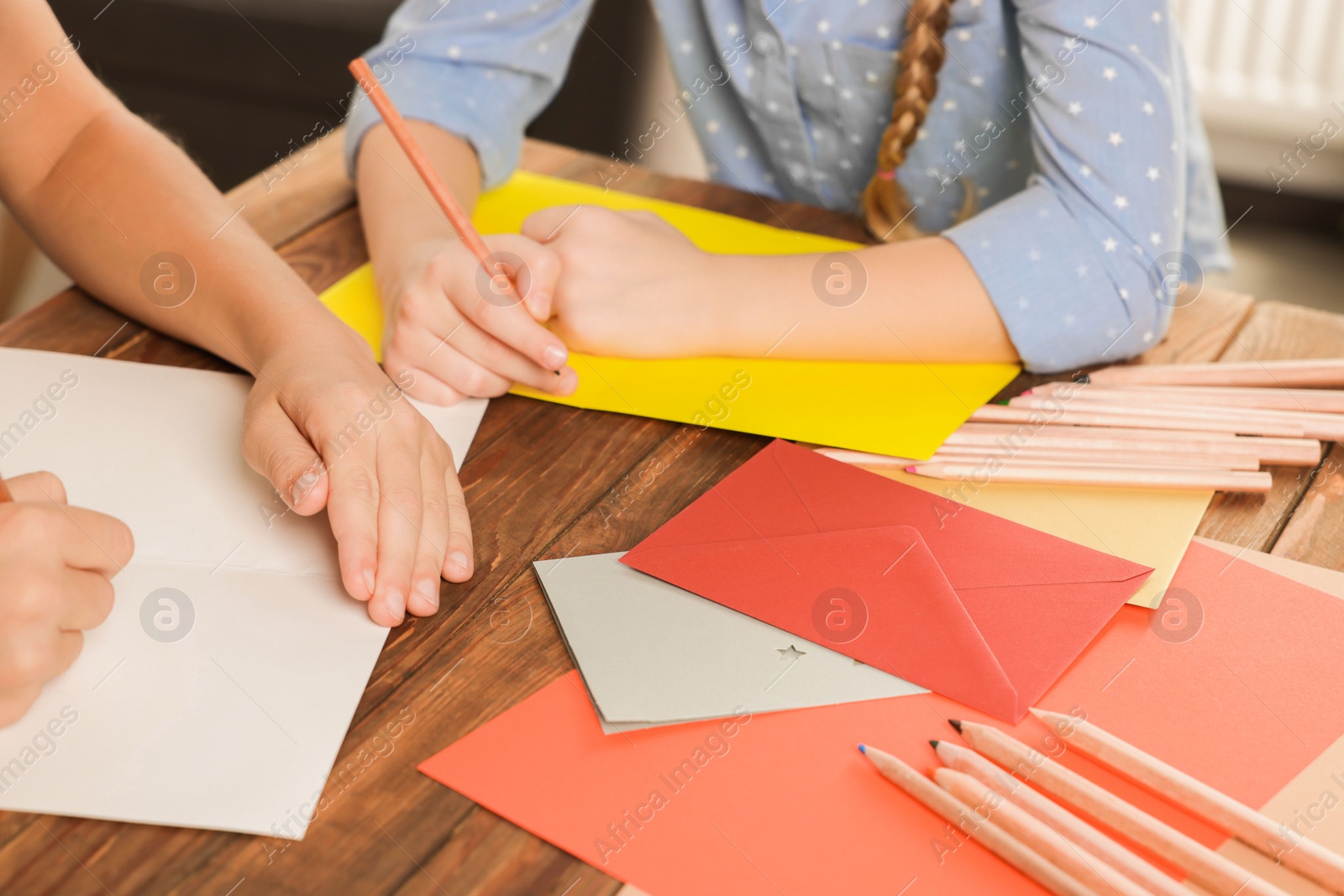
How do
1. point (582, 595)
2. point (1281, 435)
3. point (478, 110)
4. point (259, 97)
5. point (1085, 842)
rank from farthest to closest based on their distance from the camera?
point (259, 97)
point (478, 110)
point (1281, 435)
point (582, 595)
point (1085, 842)

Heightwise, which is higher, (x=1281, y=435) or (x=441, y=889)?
(x=441, y=889)

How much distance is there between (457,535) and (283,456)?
0.11m

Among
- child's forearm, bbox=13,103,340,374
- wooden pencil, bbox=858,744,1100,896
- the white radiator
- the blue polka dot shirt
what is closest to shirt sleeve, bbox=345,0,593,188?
the blue polka dot shirt

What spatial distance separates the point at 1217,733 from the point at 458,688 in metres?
0.34

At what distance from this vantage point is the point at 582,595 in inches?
21.1

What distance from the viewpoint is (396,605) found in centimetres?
52

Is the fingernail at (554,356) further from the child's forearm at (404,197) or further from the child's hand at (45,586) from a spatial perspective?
the child's hand at (45,586)

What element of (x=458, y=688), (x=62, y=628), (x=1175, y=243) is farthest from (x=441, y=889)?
(x=1175, y=243)

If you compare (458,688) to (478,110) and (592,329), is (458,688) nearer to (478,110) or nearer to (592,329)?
(592,329)

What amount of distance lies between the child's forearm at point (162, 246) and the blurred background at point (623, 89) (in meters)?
1.71

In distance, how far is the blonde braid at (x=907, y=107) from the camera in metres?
0.88

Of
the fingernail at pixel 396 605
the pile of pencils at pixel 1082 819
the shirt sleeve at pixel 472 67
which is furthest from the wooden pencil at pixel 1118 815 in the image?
the shirt sleeve at pixel 472 67

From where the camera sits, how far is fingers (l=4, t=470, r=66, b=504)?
50 centimetres

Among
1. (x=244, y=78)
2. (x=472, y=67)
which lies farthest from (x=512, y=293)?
(x=244, y=78)
